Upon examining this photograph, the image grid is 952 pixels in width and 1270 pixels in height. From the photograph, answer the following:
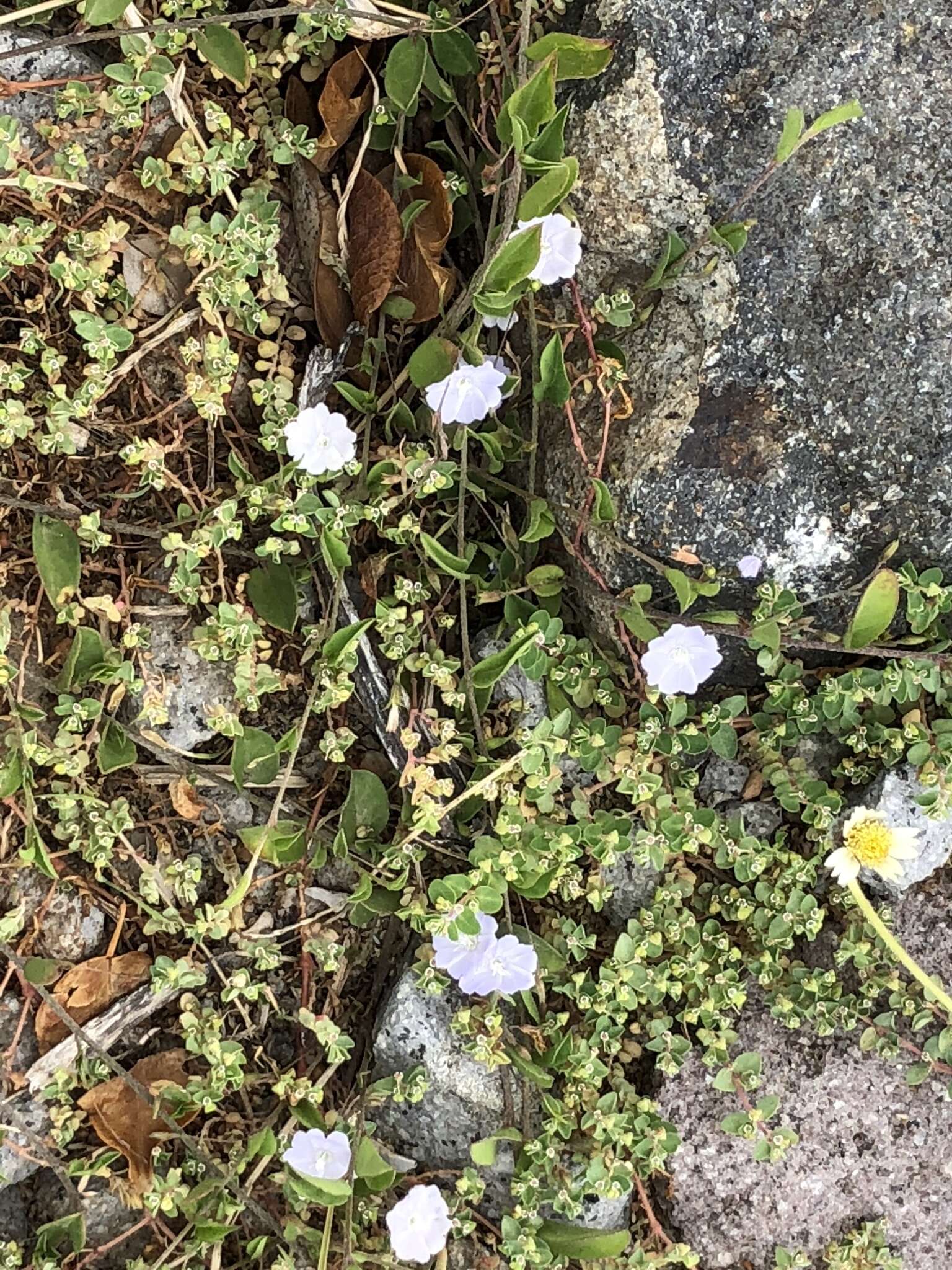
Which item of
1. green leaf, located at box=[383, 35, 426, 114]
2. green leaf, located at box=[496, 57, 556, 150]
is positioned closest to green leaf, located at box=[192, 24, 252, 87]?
green leaf, located at box=[383, 35, 426, 114]

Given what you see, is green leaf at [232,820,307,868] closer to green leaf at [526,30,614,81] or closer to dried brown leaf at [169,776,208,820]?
dried brown leaf at [169,776,208,820]

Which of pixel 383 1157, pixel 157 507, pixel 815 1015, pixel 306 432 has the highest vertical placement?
pixel 306 432

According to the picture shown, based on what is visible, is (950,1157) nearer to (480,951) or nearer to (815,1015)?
(815,1015)

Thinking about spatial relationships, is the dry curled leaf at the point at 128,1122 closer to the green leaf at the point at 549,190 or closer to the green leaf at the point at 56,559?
the green leaf at the point at 56,559

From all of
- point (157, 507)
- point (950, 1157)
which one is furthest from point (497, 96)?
point (950, 1157)

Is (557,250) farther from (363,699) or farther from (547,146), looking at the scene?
(363,699)

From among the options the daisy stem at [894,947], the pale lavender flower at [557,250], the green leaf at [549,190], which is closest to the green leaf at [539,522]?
the pale lavender flower at [557,250]
